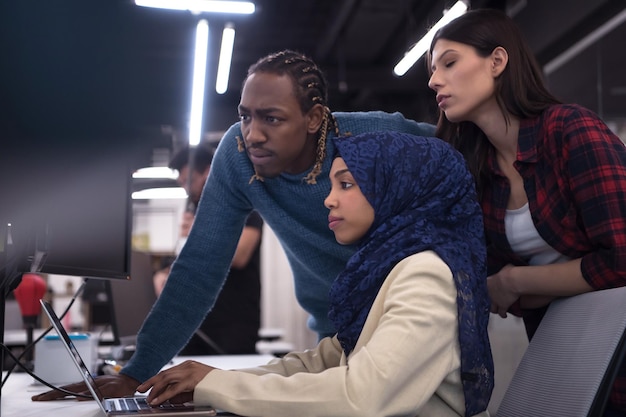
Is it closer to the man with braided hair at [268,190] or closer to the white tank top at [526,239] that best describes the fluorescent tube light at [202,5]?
the man with braided hair at [268,190]

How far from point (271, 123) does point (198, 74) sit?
403 centimetres

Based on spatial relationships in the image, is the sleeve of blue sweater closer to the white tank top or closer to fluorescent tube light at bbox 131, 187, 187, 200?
the white tank top

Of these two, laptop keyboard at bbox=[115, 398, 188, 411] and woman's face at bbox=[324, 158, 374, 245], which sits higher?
woman's face at bbox=[324, 158, 374, 245]

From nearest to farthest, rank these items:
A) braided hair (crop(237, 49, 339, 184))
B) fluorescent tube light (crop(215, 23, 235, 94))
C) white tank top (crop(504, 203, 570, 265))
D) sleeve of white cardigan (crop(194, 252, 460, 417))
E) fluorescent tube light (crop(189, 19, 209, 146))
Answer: sleeve of white cardigan (crop(194, 252, 460, 417)) → white tank top (crop(504, 203, 570, 265)) → braided hair (crop(237, 49, 339, 184)) → fluorescent tube light (crop(189, 19, 209, 146)) → fluorescent tube light (crop(215, 23, 235, 94))

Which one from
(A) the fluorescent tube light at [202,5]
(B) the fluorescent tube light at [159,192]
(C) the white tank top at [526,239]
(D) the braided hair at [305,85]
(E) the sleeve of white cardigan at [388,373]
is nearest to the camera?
(E) the sleeve of white cardigan at [388,373]

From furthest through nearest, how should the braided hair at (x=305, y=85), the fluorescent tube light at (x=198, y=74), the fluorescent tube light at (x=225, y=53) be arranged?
the fluorescent tube light at (x=225, y=53) < the fluorescent tube light at (x=198, y=74) < the braided hair at (x=305, y=85)

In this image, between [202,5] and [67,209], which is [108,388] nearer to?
[67,209]

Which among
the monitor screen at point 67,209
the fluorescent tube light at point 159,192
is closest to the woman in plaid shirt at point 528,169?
the monitor screen at point 67,209

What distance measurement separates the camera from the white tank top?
163 cm

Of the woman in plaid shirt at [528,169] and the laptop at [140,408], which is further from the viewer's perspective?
the woman in plaid shirt at [528,169]

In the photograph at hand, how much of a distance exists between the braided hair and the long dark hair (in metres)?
0.28

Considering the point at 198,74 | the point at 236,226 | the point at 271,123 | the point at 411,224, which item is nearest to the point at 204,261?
the point at 236,226

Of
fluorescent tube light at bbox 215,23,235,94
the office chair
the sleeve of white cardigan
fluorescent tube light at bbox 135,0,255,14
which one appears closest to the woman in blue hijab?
the sleeve of white cardigan

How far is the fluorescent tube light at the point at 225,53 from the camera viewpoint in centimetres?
549
